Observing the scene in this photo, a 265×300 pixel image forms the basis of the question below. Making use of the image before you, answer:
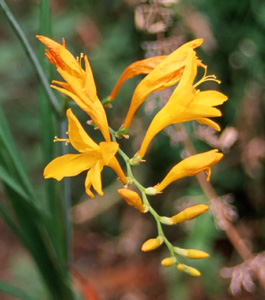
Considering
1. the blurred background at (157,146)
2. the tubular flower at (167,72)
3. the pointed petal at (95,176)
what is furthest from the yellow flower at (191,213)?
the blurred background at (157,146)

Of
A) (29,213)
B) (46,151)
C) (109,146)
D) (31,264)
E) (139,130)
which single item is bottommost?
(31,264)

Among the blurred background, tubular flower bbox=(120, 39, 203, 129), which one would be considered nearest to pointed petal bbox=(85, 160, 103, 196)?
tubular flower bbox=(120, 39, 203, 129)

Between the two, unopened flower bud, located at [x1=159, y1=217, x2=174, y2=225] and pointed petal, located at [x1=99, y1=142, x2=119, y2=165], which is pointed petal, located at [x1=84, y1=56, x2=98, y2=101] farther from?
unopened flower bud, located at [x1=159, y1=217, x2=174, y2=225]

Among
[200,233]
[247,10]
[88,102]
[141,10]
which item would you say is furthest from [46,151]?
[247,10]

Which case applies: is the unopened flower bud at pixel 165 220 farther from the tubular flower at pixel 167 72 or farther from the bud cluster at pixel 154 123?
the tubular flower at pixel 167 72

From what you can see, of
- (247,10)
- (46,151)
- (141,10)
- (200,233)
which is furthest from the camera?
(247,10)

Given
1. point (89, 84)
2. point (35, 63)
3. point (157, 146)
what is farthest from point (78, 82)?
point (157, 146)

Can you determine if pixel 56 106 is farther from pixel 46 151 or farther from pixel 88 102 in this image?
pixel 88 102
